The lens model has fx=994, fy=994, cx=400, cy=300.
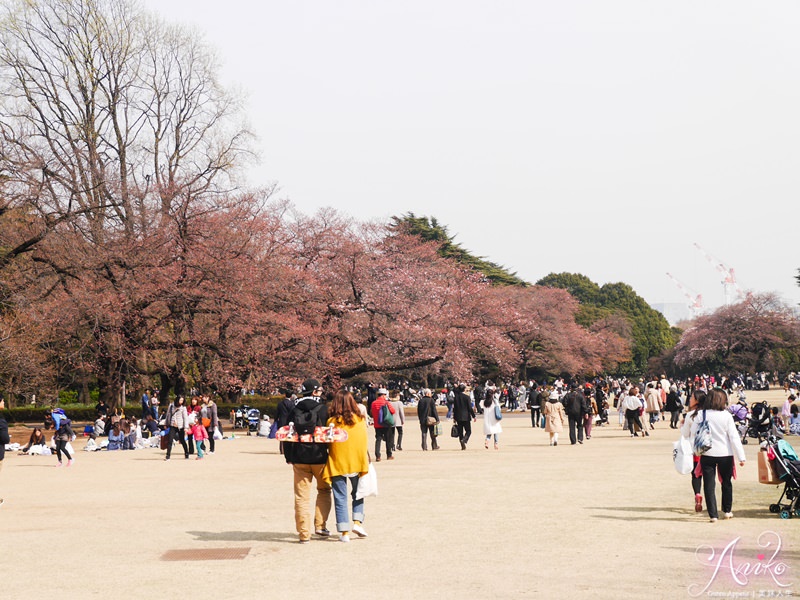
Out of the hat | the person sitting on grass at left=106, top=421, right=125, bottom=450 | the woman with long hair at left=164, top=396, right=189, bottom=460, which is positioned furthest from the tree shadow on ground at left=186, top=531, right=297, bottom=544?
the person sitting on grass at left=106, top=421, right=125, bottom=450

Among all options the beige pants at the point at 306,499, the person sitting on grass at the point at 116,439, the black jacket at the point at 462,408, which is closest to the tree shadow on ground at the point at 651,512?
the beige pants at the point at 306,499

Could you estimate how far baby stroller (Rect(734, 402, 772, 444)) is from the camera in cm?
2319

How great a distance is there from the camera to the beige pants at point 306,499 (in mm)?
9797

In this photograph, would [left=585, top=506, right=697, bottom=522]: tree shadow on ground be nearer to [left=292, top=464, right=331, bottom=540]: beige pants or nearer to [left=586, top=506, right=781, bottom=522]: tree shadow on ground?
[left=586, top=506, right=781, bottom=522]: tree shadow on ground

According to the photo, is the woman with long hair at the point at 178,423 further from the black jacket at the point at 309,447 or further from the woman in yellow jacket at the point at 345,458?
the woman in yellow jacket at the point at 345,458

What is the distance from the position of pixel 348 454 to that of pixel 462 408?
46.6 feet

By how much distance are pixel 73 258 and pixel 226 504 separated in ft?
68.8

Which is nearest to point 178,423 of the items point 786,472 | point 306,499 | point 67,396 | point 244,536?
point 244,536

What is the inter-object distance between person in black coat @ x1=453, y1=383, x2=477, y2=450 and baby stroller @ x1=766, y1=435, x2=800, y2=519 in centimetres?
1252

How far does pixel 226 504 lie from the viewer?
1332 centimetres

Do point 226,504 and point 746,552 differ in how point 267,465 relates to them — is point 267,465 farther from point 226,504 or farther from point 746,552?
point 746,552

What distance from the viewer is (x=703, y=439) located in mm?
10750

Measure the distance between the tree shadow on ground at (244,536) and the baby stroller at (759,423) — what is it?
15658 millimetres

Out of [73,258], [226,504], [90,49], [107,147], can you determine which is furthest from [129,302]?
[226,504]
